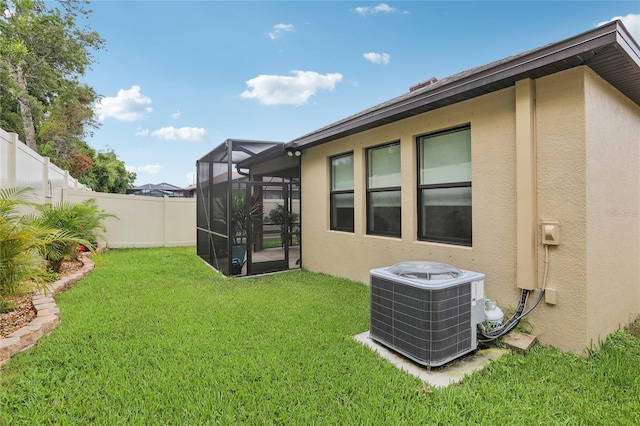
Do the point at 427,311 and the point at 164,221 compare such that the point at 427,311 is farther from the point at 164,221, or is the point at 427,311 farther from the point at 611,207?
the point at 164,221

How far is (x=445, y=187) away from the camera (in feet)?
13.2

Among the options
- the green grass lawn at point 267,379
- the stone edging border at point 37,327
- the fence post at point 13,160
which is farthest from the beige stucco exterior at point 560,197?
the fence post at point 13,160

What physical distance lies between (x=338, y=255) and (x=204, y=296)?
2493 mm

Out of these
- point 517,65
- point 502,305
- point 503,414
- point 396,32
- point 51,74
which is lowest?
point 503,414

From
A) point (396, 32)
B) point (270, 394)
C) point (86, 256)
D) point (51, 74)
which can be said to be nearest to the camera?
point (270, 394)

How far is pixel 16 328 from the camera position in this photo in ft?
10.4

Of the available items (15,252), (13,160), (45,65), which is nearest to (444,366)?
(15,252)

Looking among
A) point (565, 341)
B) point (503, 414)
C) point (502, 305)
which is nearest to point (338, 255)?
point (502, 305)

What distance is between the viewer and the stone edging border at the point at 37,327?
108 inches

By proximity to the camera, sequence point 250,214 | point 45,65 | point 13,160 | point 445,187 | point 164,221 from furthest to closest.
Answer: point 45,65 < point 164,221 < point 250,214 < point 13,160 < point 445,187

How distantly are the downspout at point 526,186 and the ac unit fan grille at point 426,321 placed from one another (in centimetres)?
78

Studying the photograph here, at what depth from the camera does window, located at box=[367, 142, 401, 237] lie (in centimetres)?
479

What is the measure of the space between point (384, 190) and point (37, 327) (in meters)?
4.66

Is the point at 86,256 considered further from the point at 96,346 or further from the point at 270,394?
the point at 270,394
